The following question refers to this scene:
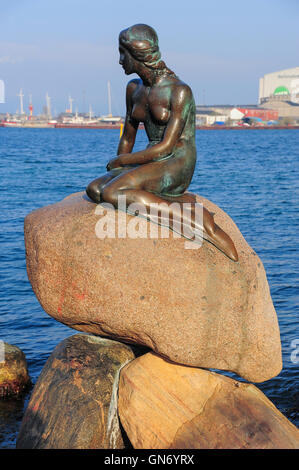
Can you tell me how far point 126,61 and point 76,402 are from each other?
143 inches

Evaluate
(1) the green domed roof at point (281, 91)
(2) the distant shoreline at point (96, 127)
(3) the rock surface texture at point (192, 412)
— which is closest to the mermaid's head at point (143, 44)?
(3) the rock surface texture at point (192, 412)

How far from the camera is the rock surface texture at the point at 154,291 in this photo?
6055mm

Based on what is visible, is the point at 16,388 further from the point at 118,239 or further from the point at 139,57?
the point at 139,57

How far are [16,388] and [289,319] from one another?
16.4 feet

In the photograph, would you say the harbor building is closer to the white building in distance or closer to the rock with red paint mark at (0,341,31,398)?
the white building in distance

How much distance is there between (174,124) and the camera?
6.58 metres

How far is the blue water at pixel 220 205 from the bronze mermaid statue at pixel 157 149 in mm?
3165

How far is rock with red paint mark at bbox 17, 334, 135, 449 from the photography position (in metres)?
6.31

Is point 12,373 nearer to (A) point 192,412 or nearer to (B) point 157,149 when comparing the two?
(A) point 192,412

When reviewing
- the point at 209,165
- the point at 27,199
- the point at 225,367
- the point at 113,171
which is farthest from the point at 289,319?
the point at 209,165

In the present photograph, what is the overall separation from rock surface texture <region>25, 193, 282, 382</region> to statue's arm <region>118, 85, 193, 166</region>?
0.75 meters

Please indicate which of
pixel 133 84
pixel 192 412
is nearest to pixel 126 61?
pixel 133 84

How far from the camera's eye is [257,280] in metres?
6.48

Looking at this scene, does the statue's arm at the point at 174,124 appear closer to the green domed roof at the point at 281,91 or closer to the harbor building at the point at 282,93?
the harbor building at the point at 282,93
